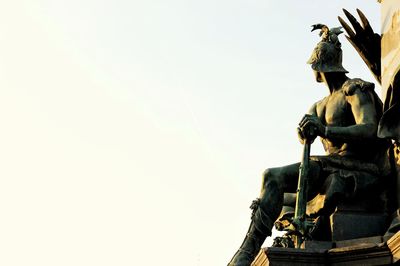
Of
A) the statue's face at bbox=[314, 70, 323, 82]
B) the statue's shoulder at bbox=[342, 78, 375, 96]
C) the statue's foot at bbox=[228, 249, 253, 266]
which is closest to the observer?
the statue's foot at bbox=[228, 249, 253, 266]

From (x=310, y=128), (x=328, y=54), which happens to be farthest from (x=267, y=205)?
(x=328, y=54)

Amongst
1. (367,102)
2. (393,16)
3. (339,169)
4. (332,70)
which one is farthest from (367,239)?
(393,16)

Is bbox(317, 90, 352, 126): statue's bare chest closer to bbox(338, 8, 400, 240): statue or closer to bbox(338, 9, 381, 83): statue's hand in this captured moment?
bbox(338, 8, 400, 240): statue

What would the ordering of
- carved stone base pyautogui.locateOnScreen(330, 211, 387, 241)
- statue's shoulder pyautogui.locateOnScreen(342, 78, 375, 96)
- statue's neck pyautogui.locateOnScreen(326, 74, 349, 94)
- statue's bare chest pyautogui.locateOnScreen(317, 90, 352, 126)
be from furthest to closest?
statue's neck pyautogui.locateOnScreen(326, 74, 349, 94)
statue's bare chest pyautogui.locateOnScreen(317, 90, 352, 126)
statue's shoulder pyautogui.locateOnScreen(342, 78, 375, 96)
carved stone base pyautogui.locateOnScreen(330, 211, 387, 241)

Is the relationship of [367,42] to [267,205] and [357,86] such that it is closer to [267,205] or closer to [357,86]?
[357,86]

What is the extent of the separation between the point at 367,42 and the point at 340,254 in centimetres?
405

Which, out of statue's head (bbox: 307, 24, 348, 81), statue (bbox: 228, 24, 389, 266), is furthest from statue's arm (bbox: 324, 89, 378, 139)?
statue's head (bbox: 307, 24, 348, 81)

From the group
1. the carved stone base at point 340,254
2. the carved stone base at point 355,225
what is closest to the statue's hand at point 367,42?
the carved stone base at point 355,225

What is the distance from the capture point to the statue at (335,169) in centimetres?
1088

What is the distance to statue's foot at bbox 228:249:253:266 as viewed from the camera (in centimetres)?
1084

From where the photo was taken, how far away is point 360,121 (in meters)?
11.1

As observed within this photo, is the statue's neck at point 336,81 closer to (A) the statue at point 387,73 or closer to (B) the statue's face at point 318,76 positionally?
(B) the statue's face at point 318,76

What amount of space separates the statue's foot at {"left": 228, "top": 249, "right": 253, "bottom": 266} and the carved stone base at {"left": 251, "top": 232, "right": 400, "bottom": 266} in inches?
28.0

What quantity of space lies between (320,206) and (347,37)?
324 centimetres
